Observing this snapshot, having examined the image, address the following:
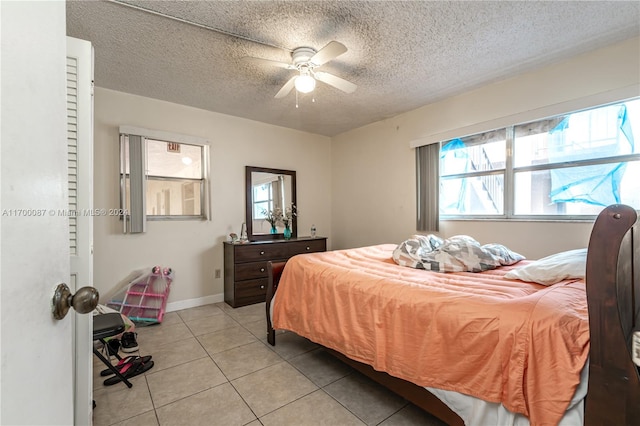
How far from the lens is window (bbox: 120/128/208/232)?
3.12m

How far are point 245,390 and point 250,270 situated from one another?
6.04 ft

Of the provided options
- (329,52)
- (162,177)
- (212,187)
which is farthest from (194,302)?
(329,52)

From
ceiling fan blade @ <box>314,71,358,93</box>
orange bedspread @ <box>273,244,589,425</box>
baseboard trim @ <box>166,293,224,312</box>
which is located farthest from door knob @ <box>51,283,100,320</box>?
baseboard trim @ <box>166,293,224,312</box>

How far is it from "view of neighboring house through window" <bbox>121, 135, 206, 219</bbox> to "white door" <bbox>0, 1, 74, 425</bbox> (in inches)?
117

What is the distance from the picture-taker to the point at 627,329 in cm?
101

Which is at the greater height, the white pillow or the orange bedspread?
the white pillow

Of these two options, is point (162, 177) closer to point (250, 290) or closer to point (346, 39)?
point (250, 290)

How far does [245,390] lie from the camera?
1.83 m

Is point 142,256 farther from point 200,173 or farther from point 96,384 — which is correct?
point 96,384

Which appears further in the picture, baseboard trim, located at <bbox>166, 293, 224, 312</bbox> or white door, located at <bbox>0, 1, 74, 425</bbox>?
baseboard trim, located at <bbox>166, 293, 224, 312</bbox>

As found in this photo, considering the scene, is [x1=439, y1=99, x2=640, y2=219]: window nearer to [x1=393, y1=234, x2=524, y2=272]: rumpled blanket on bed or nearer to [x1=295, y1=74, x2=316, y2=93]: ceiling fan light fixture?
[x1=393, y1=234, x2=524, y2=272]: rumpled blanket on bed

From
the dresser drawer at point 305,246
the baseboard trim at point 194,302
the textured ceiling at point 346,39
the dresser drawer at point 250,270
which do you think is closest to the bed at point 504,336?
the textured ceiling at point 346,39

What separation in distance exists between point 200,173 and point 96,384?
96.7 inches

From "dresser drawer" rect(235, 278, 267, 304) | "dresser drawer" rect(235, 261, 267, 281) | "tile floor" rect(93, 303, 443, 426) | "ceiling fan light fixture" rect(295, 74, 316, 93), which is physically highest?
"ceiling fan light fixture" rect(295, 74, 316, 93)
